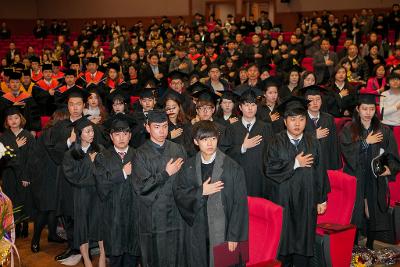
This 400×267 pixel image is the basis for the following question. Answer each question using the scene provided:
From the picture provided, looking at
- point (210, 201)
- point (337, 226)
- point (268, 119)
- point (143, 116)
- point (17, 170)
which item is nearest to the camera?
point (210, 201)

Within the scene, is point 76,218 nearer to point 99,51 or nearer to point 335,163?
point 335,163

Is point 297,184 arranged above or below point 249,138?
below

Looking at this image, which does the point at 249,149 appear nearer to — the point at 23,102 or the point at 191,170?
the point at 191,170

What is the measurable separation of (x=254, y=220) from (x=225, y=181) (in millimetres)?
458

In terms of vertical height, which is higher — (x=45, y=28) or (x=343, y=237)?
(x=45, y=28)

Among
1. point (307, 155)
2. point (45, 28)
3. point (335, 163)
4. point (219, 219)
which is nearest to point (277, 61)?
point (335, 163)

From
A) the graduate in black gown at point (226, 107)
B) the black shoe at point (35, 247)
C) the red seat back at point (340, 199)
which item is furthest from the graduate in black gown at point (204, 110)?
the black shoe at point (35, 247)

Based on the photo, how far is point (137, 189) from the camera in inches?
182

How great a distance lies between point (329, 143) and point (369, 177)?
792mm

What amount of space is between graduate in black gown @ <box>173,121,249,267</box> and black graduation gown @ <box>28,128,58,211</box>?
261cm

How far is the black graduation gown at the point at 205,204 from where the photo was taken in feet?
13.9

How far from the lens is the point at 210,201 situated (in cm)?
430

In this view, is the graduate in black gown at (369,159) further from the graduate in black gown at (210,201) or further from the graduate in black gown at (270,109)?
the graduate in black gown at (210,201)

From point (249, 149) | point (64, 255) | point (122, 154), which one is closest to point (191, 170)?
point (122, 154)
